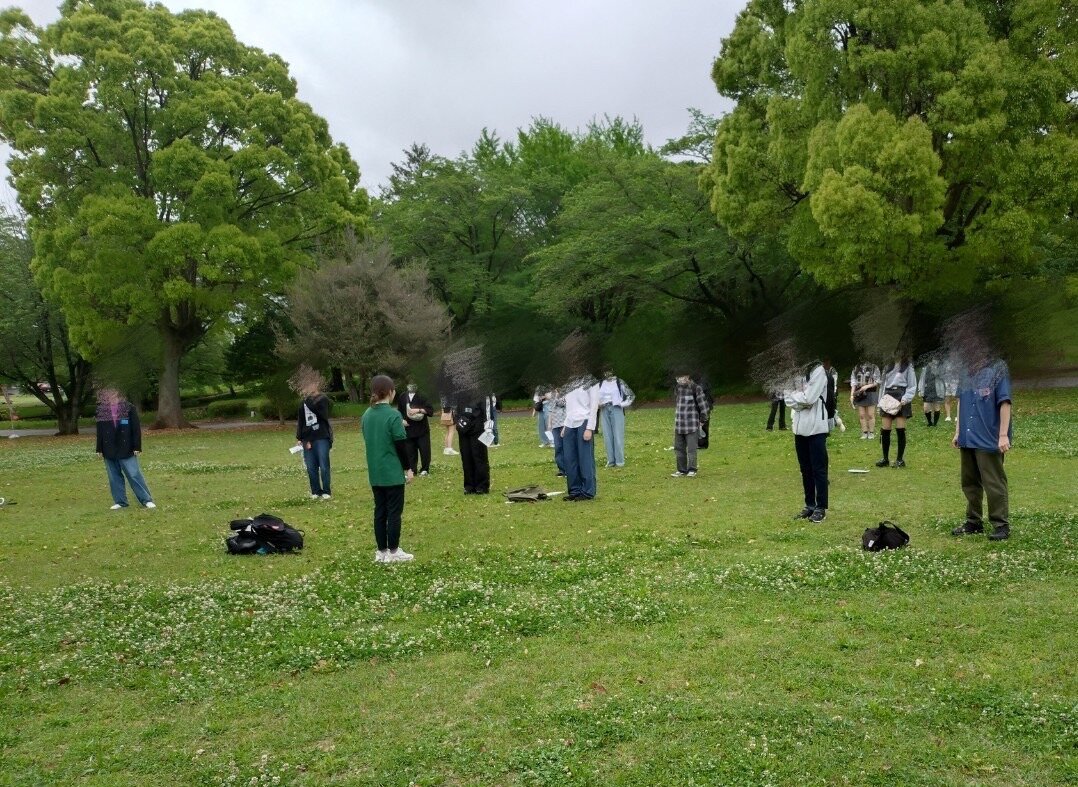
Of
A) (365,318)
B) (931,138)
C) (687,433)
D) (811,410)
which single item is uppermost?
(931,138)

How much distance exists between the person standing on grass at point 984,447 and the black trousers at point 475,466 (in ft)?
25.6

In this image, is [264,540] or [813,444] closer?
[264,540]

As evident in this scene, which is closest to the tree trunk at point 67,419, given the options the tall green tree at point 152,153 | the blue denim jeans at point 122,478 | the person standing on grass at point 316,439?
the tall green tree at point 152,153

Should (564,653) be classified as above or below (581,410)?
below

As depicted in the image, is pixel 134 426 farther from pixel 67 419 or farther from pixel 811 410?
pixel 67 419

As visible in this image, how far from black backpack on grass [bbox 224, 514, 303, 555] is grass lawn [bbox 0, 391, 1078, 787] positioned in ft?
0.76

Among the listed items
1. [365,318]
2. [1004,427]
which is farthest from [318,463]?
[365,318]

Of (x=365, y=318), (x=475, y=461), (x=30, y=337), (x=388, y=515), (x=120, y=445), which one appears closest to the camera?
(x=365, y=318)

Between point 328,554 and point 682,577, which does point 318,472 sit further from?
point 682,577

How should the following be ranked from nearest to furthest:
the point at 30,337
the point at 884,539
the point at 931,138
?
the point at 931,138 < the point at 884,539 < the point at 30,337

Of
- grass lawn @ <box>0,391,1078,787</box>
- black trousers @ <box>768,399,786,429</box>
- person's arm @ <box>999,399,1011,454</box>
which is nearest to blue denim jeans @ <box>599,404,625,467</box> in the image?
grass lawn @ <box>0,391,1078,787</box>

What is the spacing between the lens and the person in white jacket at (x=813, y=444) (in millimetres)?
9664

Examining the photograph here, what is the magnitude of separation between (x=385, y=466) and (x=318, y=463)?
19.3ft

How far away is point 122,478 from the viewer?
45.7 ft
